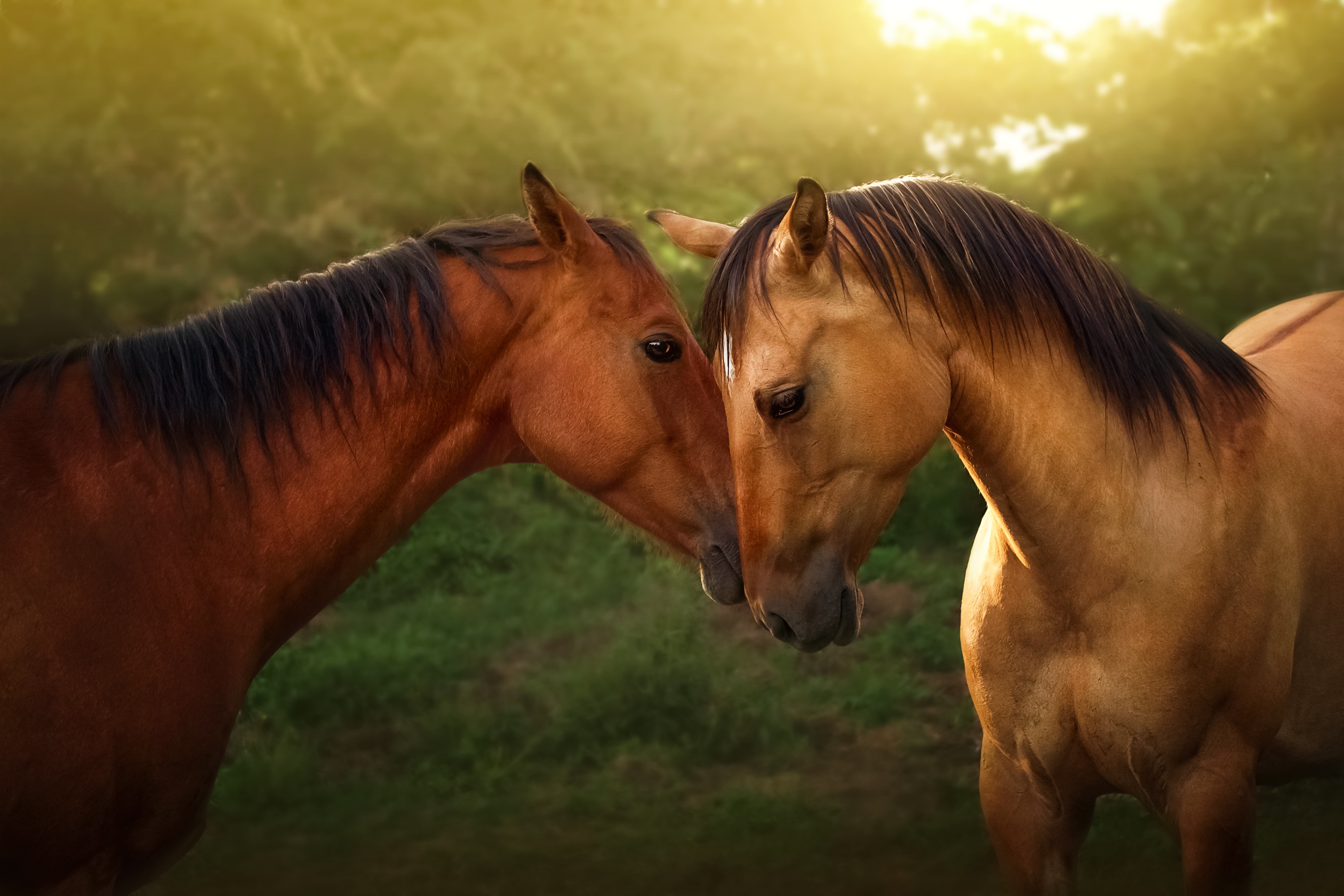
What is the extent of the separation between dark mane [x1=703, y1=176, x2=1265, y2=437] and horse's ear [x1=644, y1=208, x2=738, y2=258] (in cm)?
28

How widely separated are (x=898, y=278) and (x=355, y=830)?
4.09 m

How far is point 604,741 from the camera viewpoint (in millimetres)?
5797

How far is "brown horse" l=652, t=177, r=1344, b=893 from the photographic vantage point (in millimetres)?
2467

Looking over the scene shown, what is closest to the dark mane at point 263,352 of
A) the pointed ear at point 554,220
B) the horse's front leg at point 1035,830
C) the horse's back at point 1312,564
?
the pointed ear at point 554,220

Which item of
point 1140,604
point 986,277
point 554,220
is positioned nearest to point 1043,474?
point 1140,604

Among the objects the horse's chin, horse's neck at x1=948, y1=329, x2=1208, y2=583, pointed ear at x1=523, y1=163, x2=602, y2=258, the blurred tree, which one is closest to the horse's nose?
the horse's chin

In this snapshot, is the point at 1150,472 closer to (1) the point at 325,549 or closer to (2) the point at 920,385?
(2) the point at 920,385

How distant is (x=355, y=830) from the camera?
5.08 metres

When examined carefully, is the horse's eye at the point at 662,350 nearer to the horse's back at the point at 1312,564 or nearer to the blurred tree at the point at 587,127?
the horse's back at the point at 1312,564

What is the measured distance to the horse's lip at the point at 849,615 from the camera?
2.56m

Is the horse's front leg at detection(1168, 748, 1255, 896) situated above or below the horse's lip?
below

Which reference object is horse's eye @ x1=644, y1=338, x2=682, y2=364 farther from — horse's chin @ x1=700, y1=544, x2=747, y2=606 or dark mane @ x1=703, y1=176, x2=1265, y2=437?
horse's chin @ x1=700, y1=544, x2=747, y2=606

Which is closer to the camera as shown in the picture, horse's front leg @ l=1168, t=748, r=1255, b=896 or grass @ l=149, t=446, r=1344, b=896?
horse's front leg @ l=1168, t=748, r=1255, b=896

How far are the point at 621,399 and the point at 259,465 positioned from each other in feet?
3.31
